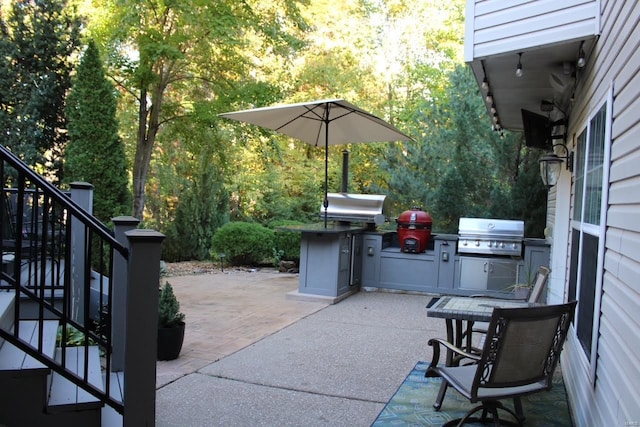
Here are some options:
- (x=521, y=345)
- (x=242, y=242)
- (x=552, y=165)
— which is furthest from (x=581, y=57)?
(x=242, y=242)

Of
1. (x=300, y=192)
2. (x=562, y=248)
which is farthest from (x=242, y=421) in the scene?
(x=300, y=192)

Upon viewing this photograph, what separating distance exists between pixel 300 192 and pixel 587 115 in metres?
12.6

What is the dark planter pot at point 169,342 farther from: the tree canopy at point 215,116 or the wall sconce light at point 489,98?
the tree canopy at point 215,116

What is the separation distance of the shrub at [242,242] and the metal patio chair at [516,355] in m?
7.77

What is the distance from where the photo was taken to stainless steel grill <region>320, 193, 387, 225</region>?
8.21 meters

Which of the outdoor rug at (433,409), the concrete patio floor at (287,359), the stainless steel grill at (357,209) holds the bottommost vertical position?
the concrete patio floor at (287,359)

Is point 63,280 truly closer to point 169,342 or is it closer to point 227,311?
point 169,342

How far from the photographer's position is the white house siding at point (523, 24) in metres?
3.48

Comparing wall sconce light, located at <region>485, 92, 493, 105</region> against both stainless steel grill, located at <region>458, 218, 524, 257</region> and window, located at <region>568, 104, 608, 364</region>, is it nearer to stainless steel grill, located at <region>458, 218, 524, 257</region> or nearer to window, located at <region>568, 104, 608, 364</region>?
window, located at <region>568, 104, 608, 364</region>

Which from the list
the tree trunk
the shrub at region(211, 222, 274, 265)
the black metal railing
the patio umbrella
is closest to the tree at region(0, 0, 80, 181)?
the black metal railing

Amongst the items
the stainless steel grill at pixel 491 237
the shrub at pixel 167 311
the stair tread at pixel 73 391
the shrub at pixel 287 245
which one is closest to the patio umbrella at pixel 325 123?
the stainless steel grill at pixel 491 237

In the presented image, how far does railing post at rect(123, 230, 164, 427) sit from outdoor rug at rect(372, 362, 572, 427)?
1.44 meters

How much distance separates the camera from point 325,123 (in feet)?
24.9

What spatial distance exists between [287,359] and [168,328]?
1.06m
